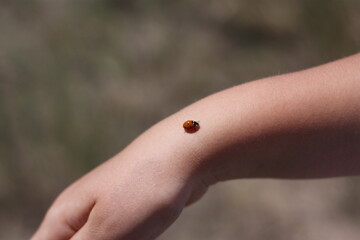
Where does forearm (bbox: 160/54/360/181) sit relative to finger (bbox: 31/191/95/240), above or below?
above

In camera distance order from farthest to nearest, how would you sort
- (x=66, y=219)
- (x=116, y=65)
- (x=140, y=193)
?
1. (x=116, y=65)
2. (x=66, y=219)
3. (x=140, y=193)

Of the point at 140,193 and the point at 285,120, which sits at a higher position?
the point at 285,120

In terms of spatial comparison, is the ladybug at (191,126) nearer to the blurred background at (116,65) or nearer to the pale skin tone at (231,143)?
the pale skin tone at (231,143)

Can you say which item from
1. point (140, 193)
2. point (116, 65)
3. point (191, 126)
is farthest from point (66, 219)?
point (116, 65)

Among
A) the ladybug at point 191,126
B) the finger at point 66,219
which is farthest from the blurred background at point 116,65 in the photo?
the ladybug at point 191,126

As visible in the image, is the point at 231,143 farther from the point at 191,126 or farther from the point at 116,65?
the point at 116,65

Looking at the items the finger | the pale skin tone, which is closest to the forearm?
the pale skin tone

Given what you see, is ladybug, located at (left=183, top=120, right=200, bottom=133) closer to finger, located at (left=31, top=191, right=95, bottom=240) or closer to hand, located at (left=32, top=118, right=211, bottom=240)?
hand, located at (left=32, top=118, right=211, bottom=240)
